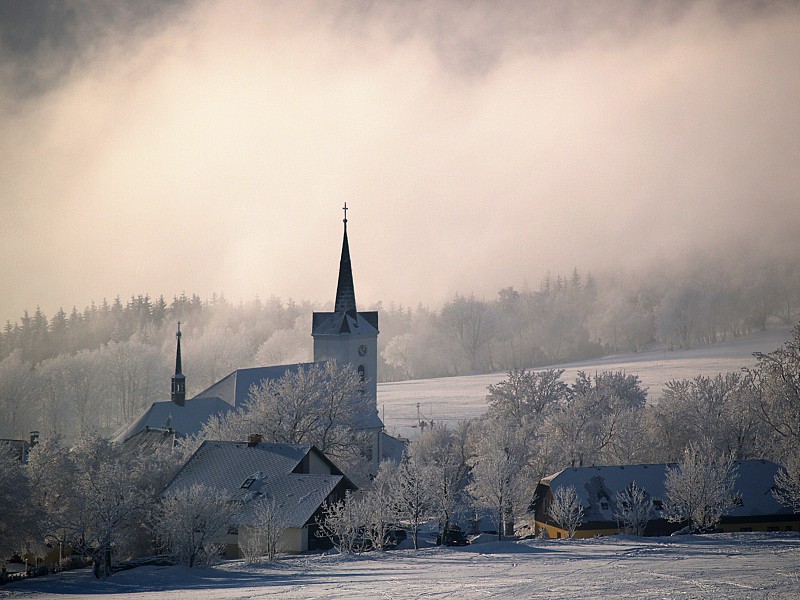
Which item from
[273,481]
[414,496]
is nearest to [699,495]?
[414,496]

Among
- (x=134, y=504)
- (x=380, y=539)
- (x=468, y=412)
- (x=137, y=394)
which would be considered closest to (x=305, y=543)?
(x=380, y=539)

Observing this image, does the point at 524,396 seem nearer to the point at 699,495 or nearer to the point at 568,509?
the point at 568,509

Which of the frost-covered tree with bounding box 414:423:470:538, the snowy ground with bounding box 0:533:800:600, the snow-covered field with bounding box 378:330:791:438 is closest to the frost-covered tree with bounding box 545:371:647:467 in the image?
the frost-covered tree with bounding box 414:423:470:538

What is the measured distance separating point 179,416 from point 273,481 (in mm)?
24606

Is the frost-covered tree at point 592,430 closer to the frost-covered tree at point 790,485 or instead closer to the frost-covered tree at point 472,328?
the frost-covered tree at point 790,485

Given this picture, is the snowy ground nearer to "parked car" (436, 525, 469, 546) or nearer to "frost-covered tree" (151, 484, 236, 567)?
"frost-covered tree" (151, 484, 236, 567)

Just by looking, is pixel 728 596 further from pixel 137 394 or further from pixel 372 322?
pixel 137 394

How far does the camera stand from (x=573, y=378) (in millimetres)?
122375

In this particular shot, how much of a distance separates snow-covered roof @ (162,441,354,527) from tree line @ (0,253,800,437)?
73.0m

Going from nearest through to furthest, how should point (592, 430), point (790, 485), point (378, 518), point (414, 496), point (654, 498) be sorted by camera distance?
point (378, 518) < point (414, 496) < point (790, 485) < point (654, 498) < point (592, 430)

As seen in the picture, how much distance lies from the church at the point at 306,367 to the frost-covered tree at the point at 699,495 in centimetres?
2617

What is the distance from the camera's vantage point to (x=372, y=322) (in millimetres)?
80500

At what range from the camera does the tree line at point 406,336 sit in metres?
123

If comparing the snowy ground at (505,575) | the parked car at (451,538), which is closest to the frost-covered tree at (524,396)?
the parked car at (451,538)
